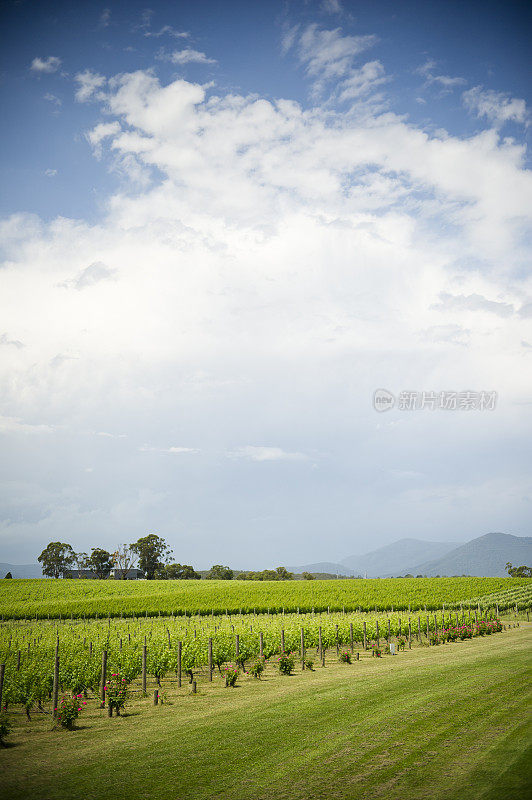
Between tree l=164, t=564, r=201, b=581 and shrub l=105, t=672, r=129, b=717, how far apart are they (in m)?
156

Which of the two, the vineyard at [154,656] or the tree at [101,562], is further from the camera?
the tree at [101,562]

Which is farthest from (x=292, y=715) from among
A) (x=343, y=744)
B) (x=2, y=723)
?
(x=2, y=723)

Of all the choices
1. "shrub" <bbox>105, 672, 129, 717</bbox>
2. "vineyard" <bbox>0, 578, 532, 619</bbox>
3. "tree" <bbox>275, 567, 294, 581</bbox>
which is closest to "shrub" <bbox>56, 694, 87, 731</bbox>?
"shrub" <bbox>105, 672, 129, 717</bbox>

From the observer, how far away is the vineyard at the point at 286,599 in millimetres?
69812

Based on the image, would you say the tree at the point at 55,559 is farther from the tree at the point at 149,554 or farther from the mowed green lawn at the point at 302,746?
the mowed green lawn at the point at 302,746

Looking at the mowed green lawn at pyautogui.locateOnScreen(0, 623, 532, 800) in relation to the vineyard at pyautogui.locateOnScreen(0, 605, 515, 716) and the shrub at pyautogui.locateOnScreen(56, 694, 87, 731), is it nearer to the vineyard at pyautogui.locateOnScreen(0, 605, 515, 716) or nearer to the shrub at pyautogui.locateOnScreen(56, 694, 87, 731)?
the shrub at pyautogui.locateOnScreen(56, 694, 87, 731)

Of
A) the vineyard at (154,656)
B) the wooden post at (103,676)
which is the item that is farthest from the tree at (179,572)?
the wooden post at (103,676)

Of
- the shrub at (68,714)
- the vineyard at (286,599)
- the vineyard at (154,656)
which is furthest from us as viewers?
the vineyard at (286,599)

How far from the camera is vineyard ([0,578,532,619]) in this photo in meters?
69.8

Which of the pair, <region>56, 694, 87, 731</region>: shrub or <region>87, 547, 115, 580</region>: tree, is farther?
<region>87, 547, 115, 580</region>: tree

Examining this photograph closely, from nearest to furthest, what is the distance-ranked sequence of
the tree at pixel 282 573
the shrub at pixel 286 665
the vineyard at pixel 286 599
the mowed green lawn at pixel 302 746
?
1. the mowed green lawn at pixel 302 746
2. the shrub at pixel 286 665
3. the vineyard at pixel 286 599
4. the tree at pixel 282 573

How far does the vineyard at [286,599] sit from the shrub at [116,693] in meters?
51.0

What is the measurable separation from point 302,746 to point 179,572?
543ft

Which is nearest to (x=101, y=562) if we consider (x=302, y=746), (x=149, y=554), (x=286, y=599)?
(x=149, y=554)
